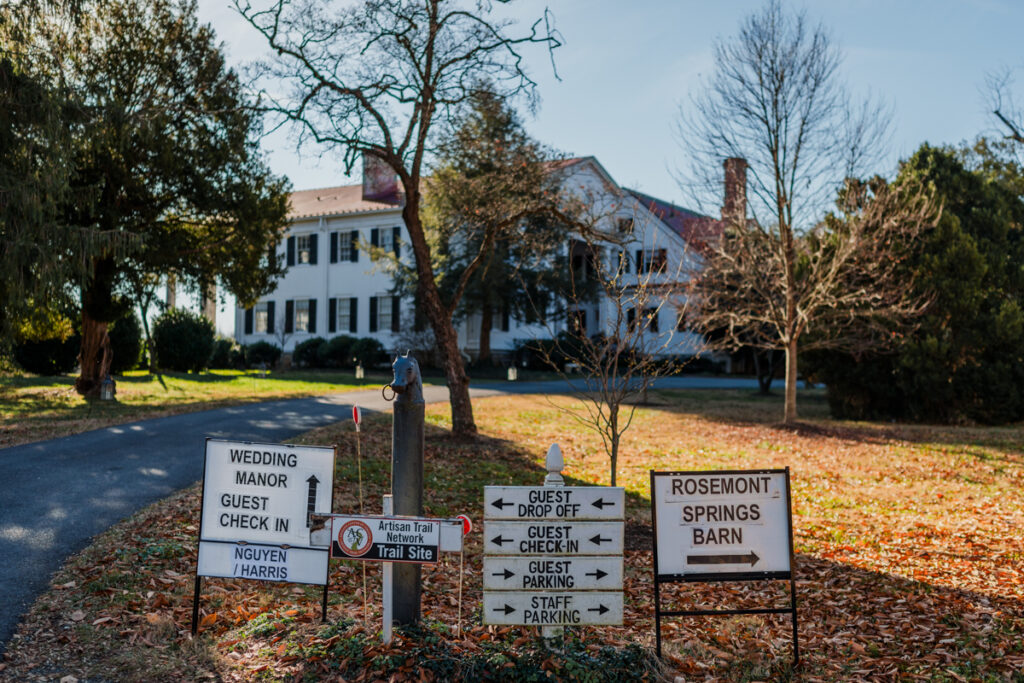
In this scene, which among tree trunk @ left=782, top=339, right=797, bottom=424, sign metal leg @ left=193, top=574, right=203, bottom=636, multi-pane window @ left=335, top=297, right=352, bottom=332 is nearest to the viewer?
sign metal leg @ left=193, top=574, right=203, bottom=636

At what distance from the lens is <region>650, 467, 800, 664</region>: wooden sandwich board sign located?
15.9 feet

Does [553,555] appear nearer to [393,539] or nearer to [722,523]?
[393,539]

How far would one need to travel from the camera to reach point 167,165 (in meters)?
16.9

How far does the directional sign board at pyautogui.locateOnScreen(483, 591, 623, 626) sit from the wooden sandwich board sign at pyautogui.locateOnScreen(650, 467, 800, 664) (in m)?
0.36

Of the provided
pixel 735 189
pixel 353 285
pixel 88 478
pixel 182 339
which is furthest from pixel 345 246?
pixel 88 478

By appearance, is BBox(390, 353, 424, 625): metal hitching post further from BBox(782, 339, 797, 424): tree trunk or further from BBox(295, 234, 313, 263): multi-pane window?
BBox(295, 234, 313, 263): multi-pane window

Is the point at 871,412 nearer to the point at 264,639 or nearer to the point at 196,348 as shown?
the point at 264,639

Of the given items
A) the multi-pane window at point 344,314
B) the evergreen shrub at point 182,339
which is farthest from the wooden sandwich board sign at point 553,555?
the multi-pane window at point 344,314

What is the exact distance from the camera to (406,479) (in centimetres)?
475

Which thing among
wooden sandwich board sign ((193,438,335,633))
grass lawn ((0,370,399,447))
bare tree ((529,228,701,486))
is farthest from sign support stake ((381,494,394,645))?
grass lawn ((0,370,399,447))

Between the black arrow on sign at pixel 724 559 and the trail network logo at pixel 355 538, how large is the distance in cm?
186

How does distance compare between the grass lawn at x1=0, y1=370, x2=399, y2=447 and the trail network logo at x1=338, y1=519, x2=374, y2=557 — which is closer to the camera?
the trail network logo at x1=338, y1=519, x2=374, y2=557

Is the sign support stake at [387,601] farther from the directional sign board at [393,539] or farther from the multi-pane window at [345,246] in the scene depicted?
the multi-pane window at [345,246]

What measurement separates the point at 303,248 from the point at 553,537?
38657mm
